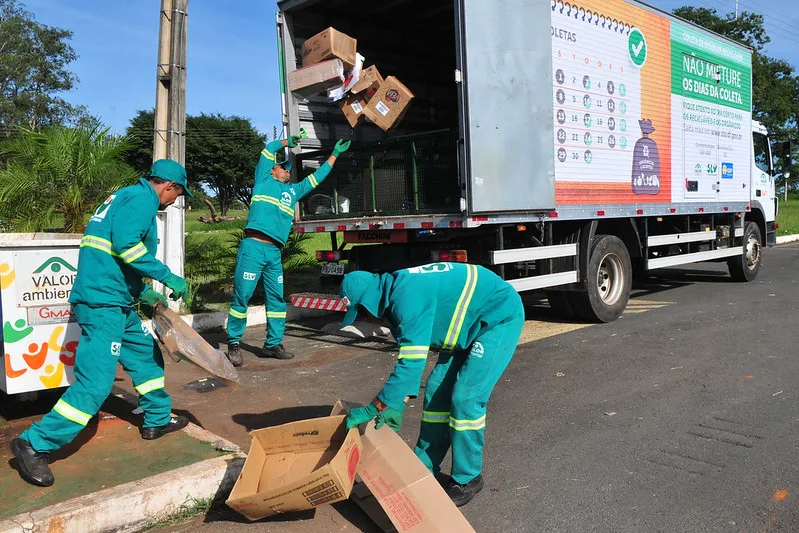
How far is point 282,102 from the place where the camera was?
24.4 ft

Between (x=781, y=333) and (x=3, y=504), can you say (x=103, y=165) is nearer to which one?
(x=3, y=504)

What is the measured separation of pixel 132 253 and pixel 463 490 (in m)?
2.19

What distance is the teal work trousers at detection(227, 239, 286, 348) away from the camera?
6355mm

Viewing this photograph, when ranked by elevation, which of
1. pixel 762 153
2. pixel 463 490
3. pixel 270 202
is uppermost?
pixel 762 153

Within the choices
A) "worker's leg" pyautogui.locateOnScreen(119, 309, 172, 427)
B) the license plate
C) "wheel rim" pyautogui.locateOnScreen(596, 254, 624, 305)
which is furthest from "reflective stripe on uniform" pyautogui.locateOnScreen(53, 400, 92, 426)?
"wheel rim" pyautogui.locateOnScreen(596, 254, 624, 305)

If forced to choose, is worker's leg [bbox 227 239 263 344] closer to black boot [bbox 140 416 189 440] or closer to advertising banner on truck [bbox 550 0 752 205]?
black boot [bbox 140 416 189 440]

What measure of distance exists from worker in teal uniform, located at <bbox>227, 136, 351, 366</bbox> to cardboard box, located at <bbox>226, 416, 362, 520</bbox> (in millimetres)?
3126

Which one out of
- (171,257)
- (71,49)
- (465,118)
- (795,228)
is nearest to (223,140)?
(71,49)

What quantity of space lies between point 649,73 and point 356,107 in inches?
149

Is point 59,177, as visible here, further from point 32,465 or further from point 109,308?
point 32,465

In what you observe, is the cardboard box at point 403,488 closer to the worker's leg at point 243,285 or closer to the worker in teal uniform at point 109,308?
the worker in teal uniform at point 109,308

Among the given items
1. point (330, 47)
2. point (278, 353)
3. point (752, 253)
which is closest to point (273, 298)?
point (278, 353)

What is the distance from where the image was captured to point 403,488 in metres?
2.90

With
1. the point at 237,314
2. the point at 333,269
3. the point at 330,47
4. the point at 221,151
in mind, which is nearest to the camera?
the point at 237,314
